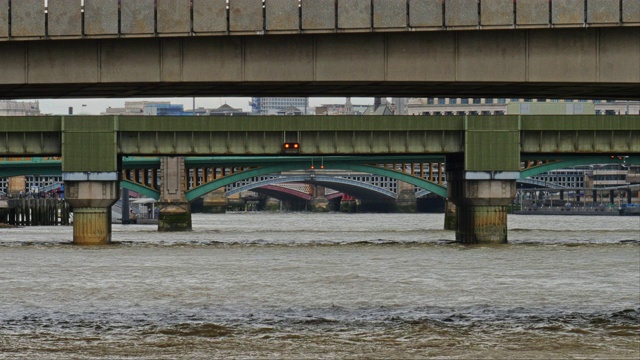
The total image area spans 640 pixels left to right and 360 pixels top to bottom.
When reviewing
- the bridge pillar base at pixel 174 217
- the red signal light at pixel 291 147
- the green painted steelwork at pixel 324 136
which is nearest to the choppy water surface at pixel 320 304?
the green painted steelwork at pixel 324 136

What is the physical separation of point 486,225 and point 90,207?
2568 centimetres

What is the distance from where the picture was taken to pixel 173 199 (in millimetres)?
132625

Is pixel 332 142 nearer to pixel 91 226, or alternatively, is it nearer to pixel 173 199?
pixel 91 226

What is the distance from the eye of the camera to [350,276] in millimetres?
55781

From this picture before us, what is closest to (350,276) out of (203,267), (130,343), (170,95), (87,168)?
(203,267)

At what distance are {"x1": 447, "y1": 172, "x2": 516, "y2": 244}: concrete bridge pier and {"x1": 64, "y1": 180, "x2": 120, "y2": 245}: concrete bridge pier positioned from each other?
76.8ft


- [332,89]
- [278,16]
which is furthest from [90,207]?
[278,16]

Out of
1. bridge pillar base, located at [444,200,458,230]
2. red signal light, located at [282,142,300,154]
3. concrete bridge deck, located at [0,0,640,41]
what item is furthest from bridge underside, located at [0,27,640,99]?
bridge pillar base, located at [444,200,458,230]

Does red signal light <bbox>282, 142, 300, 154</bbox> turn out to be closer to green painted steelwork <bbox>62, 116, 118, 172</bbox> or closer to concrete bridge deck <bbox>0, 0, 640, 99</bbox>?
green painted steelwork <bbox>62, 116, 118, 172</bbox>

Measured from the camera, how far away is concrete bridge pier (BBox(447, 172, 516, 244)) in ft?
269

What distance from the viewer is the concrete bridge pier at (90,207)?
82125 millimetres

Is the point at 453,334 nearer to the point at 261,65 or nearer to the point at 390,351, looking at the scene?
the point at 390,351

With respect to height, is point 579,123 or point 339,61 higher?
point 579,123

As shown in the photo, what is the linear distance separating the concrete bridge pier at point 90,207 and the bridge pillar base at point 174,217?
4323 cm
